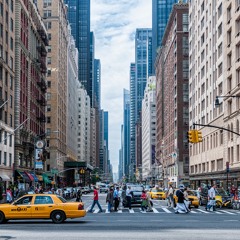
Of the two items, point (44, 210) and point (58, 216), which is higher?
point (44, 210)

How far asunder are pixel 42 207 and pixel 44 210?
185 millimetres

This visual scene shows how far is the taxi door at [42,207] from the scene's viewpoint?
2661 centimetres

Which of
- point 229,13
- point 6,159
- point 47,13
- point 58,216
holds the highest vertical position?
point 47,13

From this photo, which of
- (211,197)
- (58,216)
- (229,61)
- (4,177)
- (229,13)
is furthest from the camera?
(229,13)

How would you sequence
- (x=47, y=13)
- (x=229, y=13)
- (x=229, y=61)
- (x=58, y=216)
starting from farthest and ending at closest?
(x=47, y=13)
(x=229, y=13)
(x=229, y=61)
(x=58, y=216)

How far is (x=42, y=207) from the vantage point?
26.7 metres

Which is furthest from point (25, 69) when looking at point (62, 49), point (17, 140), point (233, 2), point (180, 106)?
point (62, 49)

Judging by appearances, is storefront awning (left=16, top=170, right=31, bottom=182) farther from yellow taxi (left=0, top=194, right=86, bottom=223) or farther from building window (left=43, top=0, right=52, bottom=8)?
building window (left=43, top=0, right=52, bottom=8)

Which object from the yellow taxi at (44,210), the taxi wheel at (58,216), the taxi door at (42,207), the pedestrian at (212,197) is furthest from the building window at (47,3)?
the taxi wheel at (58,216)

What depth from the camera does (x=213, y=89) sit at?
77312 millimetres

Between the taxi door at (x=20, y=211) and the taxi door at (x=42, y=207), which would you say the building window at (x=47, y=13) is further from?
the taxi door at (x=20, y=211)

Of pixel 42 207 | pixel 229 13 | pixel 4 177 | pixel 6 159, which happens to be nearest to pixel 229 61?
pixel 229 13

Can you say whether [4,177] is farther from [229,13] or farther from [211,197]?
[229,13]

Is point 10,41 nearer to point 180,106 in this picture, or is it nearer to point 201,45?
point 201,45
